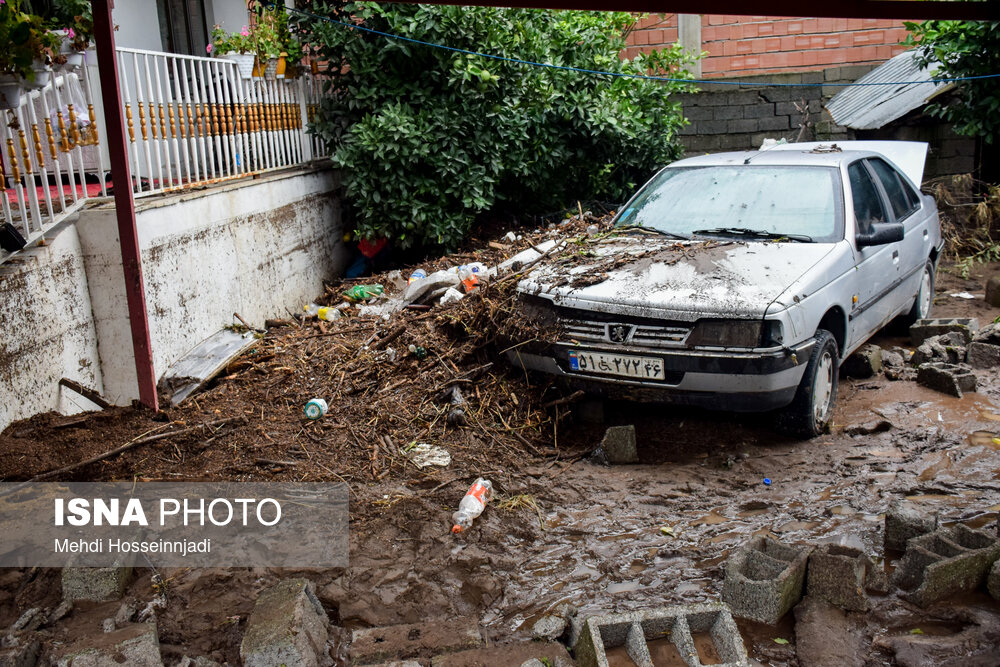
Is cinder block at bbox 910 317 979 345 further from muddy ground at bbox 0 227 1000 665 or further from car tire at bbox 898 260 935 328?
muddy ground at bbox 0 227 1000 665

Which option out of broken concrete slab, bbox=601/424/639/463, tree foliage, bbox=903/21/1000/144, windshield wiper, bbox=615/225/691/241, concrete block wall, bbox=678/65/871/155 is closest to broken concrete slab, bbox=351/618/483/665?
broken concrete slab, bbox=601/424/639/463

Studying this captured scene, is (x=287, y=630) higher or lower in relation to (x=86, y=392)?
lower

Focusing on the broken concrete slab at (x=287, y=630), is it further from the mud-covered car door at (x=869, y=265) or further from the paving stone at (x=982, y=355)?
the paving stone at (x=982, y=355)

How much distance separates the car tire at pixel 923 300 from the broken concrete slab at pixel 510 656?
5.51 metres

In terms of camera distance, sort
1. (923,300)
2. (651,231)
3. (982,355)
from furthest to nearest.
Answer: (923,300) → (982,355) → (651,231)

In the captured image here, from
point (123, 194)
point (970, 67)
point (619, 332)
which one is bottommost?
point (619, 332)

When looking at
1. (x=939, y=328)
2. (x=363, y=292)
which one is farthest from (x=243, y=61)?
(x=939, y=328)

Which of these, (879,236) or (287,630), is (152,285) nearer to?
(287,630)

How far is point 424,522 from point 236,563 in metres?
0.93

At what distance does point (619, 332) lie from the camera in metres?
4.61

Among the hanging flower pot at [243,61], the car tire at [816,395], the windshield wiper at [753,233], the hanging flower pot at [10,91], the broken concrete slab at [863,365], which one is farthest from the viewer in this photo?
the hanging flower pot at [243,61]

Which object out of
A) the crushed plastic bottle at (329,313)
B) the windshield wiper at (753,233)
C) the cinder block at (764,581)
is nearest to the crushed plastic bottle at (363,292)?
the crushed plastic bottle at (329,313)

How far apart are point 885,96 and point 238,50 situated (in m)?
8.45

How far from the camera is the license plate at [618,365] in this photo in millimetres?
4512
